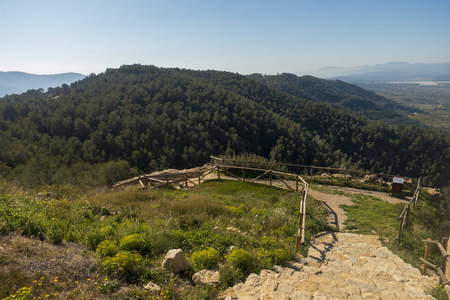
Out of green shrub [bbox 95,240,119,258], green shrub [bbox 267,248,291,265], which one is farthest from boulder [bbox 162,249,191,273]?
green shrub [bbox 267,248,291,265]

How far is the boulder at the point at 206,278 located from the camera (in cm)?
467

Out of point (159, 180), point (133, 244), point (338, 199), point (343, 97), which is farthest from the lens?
point (343, 97)

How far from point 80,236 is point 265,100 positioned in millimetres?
82079

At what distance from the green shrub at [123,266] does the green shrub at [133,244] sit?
2.34 ft

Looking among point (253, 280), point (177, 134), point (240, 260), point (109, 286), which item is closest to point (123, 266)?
point (109, 286)

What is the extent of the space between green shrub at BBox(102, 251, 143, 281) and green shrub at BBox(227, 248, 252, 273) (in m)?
2.04

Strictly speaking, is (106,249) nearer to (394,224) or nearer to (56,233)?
(56,233)

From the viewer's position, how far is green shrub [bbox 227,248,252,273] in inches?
210

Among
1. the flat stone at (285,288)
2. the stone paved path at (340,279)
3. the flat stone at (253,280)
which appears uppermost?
the flat stone at (253,280)

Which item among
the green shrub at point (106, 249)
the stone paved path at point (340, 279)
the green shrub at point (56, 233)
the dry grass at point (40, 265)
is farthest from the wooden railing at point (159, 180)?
the stone paved path at point (340, 279)

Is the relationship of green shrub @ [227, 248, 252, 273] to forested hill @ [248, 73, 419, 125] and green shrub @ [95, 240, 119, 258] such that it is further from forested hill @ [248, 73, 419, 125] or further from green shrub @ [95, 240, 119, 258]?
forested hill @ [248, 73, 419, 125]

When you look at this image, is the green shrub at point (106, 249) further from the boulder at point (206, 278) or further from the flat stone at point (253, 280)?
the flat stone at point (253, 280)

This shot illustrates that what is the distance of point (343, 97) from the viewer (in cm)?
14538

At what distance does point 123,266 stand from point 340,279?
4.74 metres
